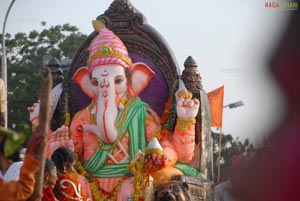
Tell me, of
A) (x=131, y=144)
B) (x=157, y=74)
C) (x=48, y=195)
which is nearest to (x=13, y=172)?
(x=48, y=195)

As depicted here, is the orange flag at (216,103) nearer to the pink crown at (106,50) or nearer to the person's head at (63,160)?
the pink crown at (106,50)

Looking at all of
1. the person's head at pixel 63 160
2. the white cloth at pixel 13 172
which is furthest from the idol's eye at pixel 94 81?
the white cloth at pixel 13 172

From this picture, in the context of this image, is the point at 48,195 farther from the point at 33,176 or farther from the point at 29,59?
the point at 29,59

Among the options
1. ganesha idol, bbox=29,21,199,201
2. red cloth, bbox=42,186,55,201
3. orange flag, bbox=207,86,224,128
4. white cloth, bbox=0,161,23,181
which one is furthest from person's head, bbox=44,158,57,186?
orange flag, bbox=207,86,224,128

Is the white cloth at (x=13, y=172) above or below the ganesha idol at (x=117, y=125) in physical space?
below

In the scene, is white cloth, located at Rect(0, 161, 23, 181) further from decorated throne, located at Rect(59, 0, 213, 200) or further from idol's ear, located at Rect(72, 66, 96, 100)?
idol's ear, located at Rect(72, 66, 96, 100)

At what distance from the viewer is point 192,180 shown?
10.8 metres

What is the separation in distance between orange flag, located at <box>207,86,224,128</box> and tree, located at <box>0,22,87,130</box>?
6784 millimetres

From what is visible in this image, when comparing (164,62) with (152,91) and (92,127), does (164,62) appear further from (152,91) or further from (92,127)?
(92,127)

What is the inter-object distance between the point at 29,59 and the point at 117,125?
27.2 ft

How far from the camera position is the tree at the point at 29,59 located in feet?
61.1

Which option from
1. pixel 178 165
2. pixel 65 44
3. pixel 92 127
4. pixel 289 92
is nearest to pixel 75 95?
pixel 92 127

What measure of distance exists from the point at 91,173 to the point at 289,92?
88.3 inches

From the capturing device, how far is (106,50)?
1128 centimetres
